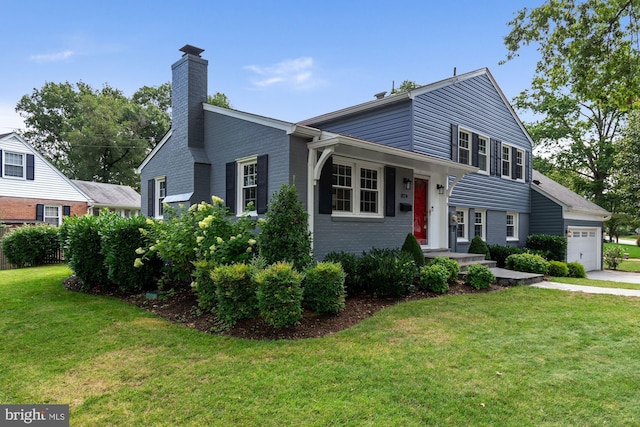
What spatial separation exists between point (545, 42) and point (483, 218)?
22.0 ft

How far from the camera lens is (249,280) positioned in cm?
516

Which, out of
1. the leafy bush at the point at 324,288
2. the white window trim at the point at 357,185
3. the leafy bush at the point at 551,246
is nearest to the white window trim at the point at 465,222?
the leafy bush at the point at 551,246

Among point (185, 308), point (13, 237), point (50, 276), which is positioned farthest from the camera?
point (13, 237)

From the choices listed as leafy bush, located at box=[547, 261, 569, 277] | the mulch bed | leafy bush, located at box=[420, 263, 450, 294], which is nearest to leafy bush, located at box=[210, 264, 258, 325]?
the mulch bed

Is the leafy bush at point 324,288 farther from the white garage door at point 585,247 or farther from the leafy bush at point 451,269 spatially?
the white garage door at point 585,247

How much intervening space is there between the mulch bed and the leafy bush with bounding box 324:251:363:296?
0.80 feet

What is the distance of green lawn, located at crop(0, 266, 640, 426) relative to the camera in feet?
9.80

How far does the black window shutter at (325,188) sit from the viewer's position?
7.87 metres

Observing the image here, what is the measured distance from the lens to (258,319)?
540 centimetres

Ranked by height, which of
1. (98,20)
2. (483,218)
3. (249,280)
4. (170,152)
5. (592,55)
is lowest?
(249,280)

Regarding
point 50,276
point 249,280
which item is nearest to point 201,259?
point 249,280

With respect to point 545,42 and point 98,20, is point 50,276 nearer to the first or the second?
point 98,20

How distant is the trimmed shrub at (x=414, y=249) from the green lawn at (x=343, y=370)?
104 inches

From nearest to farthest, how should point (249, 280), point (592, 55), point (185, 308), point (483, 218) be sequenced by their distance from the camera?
point (249, 280) → point (185, 308) → point (592, 55) → point (483, 218)
